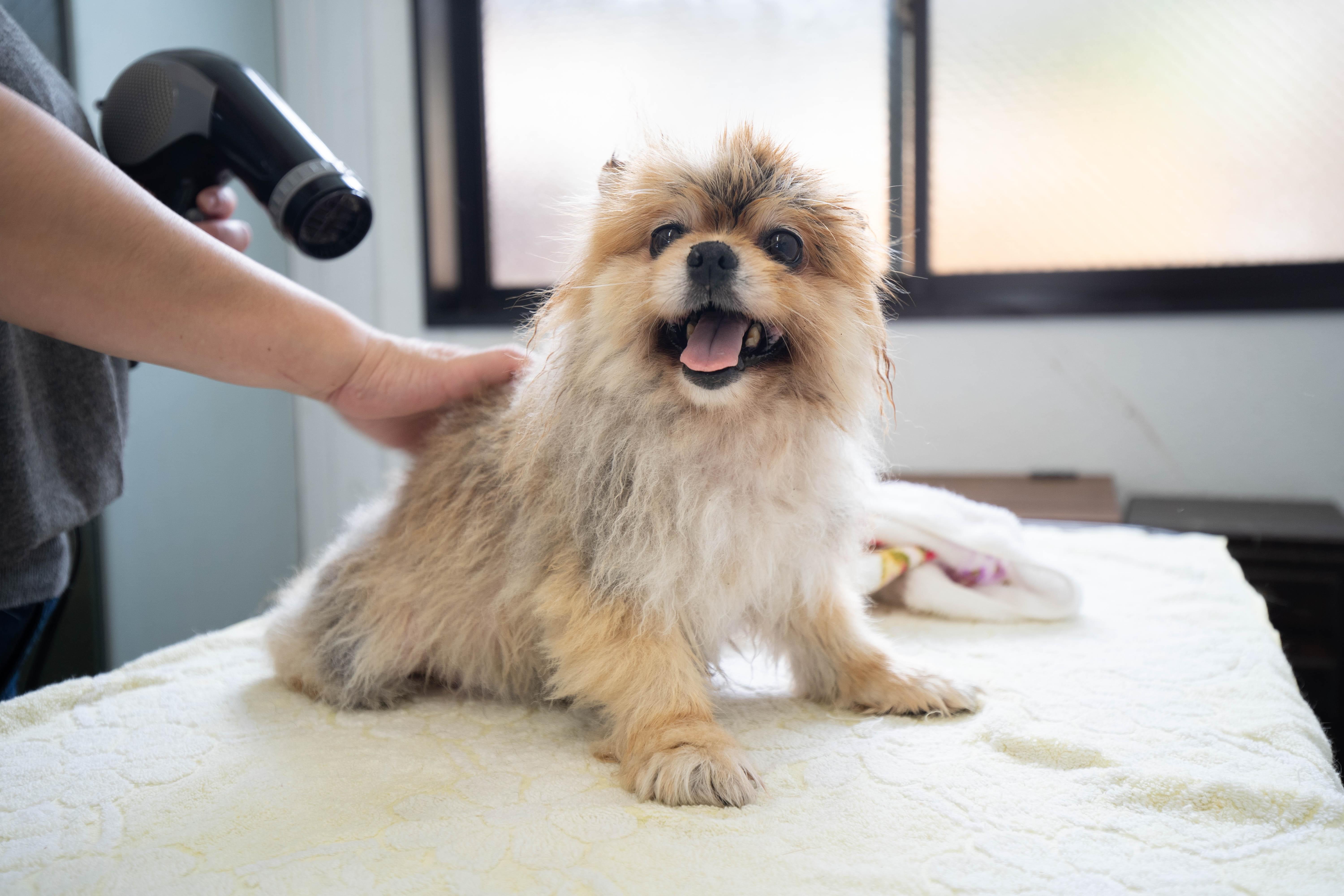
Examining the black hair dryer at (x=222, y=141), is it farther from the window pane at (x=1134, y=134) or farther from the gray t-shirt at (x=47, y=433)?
the window pane at (x=1134, y=134)

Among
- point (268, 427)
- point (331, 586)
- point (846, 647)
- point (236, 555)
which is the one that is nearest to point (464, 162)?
point (268, 427)

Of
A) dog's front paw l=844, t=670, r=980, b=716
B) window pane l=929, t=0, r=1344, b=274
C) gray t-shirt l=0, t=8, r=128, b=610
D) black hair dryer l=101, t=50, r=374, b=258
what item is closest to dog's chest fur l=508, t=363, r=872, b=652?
dog's front paw l=844, t=670, r=980, b=716

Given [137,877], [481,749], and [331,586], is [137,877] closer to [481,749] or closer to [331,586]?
[481,749]

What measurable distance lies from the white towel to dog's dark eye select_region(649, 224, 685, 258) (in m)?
0.54

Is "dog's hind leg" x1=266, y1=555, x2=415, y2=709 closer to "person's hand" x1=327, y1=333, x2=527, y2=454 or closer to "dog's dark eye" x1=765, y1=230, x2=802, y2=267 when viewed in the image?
"person's hand" x1=327, y1=333, x2=527, y2=454

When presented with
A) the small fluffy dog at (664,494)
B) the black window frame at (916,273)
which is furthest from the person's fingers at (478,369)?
the black window frame at (916,273)

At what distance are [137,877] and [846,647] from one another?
0.78 metres

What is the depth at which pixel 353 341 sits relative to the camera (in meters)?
1.15

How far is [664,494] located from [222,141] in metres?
0.92

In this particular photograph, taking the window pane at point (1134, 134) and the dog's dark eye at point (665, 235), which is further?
the window pane at point (1134, 134)

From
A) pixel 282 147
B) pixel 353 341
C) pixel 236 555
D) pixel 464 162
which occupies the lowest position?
pixel 236 555

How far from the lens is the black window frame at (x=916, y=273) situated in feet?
7.74

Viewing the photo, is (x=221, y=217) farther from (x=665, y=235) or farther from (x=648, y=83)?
(x=648, y=83)

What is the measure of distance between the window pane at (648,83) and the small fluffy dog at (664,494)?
1503 mm
